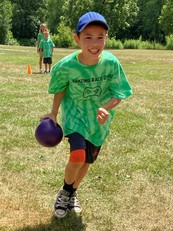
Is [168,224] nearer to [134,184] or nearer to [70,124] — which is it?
[134,184]

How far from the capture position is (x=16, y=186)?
14.5 feet

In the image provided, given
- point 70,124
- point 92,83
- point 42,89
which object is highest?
point 92,83

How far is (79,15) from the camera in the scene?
53688mm

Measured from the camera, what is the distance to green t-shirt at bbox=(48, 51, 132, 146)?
3363 millimetres

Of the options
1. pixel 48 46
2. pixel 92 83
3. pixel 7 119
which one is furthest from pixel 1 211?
pixel 48 46

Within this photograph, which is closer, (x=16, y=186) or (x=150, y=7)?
(x=16, y=186)

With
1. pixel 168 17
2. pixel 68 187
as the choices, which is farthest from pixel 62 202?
pixel 168 17

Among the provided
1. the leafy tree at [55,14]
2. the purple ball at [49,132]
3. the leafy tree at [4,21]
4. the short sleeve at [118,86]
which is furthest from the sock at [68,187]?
the leafy tree at [55,14]

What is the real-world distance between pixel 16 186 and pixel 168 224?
1802 millimetres

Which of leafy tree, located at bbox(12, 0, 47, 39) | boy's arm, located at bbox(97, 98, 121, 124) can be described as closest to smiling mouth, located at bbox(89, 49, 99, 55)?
boy's arm, located at bbox(97, 98, 121, 124)

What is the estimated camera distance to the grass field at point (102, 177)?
373 cm

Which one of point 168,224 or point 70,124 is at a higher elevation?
point 70,124

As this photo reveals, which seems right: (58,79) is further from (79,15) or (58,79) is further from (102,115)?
(79,15)

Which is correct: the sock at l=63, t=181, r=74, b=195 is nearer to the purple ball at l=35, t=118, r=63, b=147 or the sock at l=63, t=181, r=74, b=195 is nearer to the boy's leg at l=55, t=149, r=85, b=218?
the boy's leg at l=55, t=149, r=85, b=218
